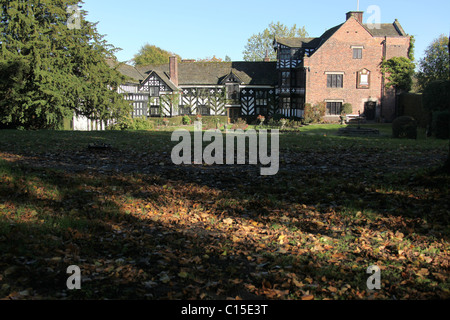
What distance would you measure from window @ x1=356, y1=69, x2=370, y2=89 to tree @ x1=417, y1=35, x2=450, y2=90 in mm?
6698

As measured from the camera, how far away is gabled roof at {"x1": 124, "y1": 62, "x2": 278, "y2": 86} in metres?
50.5

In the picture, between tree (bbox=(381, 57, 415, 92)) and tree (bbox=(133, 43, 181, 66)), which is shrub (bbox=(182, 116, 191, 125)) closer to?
tree (bbox=(381, 57, 415, 92))

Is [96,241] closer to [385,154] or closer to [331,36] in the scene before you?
[385,154]

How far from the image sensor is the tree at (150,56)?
77.6m

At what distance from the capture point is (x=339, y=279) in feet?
16.1

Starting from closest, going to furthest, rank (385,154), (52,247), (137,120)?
(52,247) < (385,154) < (137,120)

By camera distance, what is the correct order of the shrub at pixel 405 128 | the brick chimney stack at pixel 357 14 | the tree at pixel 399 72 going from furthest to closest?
the brick chimney stack at pixel 357 14 < the tree at pixel 399 72 < the shrub at pixel 405 128

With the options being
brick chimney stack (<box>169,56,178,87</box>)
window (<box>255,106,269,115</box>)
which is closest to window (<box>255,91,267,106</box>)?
window (<box>255,106,269,115</box>)

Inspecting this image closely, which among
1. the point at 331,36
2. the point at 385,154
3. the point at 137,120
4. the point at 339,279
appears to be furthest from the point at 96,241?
the point at 331,36

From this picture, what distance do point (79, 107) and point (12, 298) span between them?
27.2 meters

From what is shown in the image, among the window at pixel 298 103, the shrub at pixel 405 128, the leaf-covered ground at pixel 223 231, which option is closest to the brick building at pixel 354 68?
the window at pixel 298 103

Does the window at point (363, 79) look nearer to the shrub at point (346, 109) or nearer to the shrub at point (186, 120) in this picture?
the shrub at point (346, 109)

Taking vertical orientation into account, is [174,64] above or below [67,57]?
above

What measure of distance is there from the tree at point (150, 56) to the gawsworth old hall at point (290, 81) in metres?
24.3
